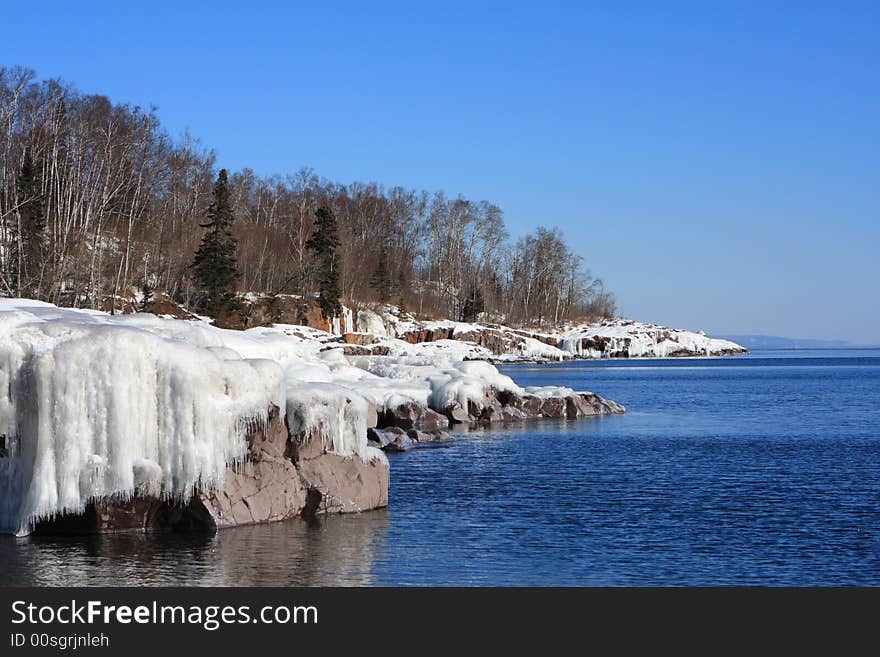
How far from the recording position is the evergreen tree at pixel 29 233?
49.5m

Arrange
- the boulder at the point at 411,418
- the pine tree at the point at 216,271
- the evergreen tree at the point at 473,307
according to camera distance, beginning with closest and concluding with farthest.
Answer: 1. the boulder at the point at 411,418
2. the pine tree at the point at 216,271
3. the evergreen tree at the point at 473,307

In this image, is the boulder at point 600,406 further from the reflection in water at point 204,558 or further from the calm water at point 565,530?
the reflection in water at point 204,558

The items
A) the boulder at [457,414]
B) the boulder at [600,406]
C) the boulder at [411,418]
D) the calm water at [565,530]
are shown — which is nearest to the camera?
the calm water at [565,530]

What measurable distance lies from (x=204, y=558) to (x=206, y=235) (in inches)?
2248

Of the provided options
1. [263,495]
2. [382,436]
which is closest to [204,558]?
[263,495]

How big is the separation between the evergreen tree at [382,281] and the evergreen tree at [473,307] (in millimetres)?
15909

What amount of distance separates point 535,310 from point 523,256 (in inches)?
299

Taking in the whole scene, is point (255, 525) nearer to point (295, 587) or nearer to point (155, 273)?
point (295, 587)

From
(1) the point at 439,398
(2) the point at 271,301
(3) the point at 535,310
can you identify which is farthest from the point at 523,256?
(1) the point at 439,398

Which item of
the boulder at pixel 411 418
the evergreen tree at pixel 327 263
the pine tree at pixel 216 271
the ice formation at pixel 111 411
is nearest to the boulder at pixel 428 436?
the boulder at pixel 411 418

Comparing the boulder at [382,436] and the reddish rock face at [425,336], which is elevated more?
the reddish rock face at [425,336]

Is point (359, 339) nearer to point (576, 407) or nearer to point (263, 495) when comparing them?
point (576, 407)

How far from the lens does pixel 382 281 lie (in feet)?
333

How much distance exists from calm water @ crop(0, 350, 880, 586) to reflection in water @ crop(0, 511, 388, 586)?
0.14ft
